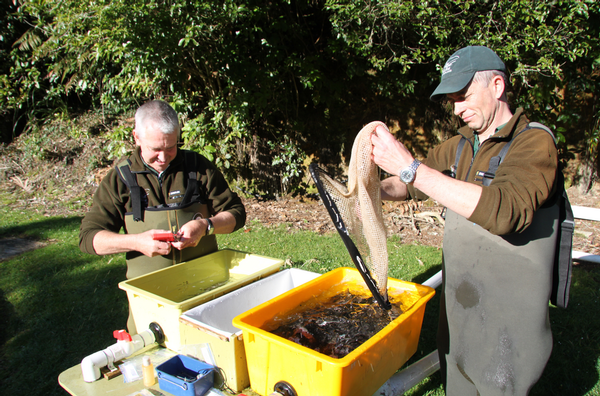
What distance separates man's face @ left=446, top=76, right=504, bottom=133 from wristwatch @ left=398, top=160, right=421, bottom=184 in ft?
1.48

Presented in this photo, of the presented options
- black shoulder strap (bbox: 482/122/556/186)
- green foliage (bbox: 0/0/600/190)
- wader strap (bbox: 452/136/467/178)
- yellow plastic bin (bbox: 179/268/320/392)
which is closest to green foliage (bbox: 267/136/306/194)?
green foliage (bbox: 0/0/600/190)

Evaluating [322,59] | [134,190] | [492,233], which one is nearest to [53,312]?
[134,190]

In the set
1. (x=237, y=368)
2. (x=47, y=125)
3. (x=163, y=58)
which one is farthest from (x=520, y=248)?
(x=47, y=125)

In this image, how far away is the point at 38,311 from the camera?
4219mm

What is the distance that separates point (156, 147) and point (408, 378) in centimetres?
187

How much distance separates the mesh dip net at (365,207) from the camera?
1.81 metres

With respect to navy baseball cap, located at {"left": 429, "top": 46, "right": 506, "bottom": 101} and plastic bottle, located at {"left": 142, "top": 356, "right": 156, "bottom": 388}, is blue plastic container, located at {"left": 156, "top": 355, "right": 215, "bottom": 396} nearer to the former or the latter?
plastic bottle, located at {"left": 142, "top": 356, "right": 156, "bottom": 388}

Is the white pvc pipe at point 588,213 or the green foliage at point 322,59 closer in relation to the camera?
the white pvc pipe at point 588,213

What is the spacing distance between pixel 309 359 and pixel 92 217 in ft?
5.50

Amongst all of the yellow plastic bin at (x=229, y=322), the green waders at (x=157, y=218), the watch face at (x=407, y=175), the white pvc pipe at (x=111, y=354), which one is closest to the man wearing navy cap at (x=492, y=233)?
the watch face at (x=407, y=175)

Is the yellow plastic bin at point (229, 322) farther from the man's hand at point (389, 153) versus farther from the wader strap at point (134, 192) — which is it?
the man's hand at point (389, 153)

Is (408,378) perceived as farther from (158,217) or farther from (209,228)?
(158,217)

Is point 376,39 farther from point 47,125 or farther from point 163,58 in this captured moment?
point 47,125

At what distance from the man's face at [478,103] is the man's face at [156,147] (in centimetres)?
162
